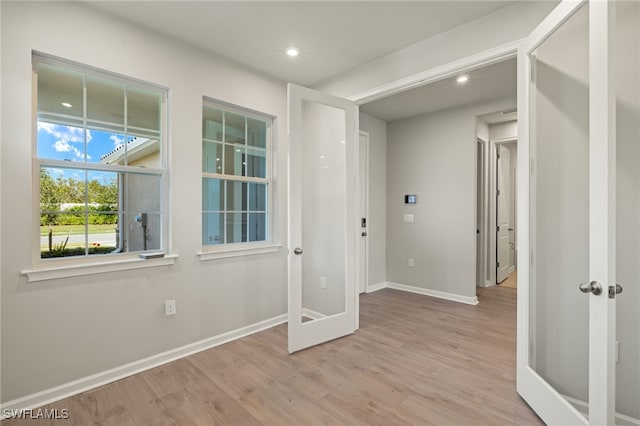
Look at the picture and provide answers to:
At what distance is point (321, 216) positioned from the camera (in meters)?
2.98

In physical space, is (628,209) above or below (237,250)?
above

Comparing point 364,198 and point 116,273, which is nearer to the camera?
point 116,273

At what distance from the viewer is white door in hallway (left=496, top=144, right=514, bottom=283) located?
17.0 feet

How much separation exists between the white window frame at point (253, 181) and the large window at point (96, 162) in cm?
41

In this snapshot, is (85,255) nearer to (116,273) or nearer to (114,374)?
(116,273)

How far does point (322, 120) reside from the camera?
115 inches

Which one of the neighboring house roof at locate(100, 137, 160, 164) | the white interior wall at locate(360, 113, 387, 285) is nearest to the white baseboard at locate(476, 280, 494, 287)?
the white interior wall at locate(360, 113, 387, 285)

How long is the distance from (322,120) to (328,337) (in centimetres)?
207

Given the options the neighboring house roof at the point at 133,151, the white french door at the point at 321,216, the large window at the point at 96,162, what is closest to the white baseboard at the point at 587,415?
the white french door at the point at 321,216

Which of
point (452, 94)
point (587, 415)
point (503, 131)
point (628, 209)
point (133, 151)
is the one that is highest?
point (452, 94)

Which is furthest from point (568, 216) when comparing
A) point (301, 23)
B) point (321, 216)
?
point (301, 23)

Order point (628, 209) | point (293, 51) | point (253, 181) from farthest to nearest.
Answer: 1. point (253, 181)
2. point (293, 51)
3. point (628, 209)

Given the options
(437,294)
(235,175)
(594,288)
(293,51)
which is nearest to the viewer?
(594,288)

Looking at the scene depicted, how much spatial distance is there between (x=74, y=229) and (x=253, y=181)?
156 centimetres
